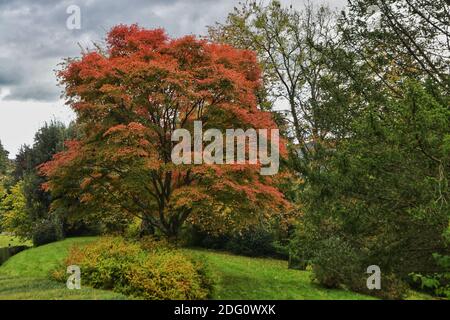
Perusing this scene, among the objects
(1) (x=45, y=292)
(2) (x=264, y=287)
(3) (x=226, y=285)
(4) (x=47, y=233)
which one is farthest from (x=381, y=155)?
(4) (x=47, y=233)

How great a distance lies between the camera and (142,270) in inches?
389

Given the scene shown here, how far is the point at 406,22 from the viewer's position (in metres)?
11.1

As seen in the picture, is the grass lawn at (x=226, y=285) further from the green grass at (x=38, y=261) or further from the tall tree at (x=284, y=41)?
the tall tree at (x=284, y=41)

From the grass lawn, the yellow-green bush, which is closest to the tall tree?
the grass lawn

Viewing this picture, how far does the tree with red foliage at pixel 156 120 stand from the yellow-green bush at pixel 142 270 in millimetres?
1438

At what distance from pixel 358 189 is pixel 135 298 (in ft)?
17.4

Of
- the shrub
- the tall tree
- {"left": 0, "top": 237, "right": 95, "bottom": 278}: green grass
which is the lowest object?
{"left": 0, "top": 237, "right": 95, "bottom": 278}: green grass

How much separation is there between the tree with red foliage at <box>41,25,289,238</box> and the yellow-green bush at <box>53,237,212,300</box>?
144 cm

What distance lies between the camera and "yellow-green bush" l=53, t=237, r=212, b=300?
9.65 m

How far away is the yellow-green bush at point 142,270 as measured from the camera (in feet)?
31.7

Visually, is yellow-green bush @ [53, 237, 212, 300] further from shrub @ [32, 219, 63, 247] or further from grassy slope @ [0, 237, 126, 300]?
shrub @ [32, 219, 63, 247]
